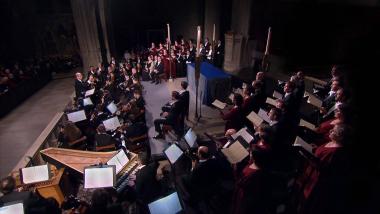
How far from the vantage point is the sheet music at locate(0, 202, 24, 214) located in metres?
3.62

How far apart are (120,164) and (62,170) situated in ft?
4.22

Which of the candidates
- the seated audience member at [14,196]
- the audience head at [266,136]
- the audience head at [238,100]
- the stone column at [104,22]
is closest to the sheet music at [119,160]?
the seated audience member at [14,196]

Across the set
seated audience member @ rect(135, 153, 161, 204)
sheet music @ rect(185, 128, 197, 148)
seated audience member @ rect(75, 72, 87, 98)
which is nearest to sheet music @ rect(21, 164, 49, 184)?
seated audience member @ rect(135, 153, 161, 204)

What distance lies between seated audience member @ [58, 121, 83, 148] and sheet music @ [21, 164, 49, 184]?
1.46 metres

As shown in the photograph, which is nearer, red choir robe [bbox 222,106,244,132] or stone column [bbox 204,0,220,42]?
red choir robe [bbox 222,106,244,132]

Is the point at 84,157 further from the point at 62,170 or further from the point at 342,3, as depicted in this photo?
the point at 342,3

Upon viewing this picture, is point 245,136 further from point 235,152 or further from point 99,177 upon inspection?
point 99,177

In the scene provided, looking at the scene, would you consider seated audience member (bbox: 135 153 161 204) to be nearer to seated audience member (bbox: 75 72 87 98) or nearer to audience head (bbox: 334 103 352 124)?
audience head (bbox: 334 103 352 124)

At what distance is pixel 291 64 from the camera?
→ 1270 cm

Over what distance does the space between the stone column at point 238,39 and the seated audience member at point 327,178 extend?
31.1 ft

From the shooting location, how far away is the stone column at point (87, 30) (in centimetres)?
1286

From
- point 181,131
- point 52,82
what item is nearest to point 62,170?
point 181,131

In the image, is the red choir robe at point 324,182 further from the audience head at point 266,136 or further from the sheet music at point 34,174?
the sheet music at point 34,174

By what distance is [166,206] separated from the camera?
3.72 m
